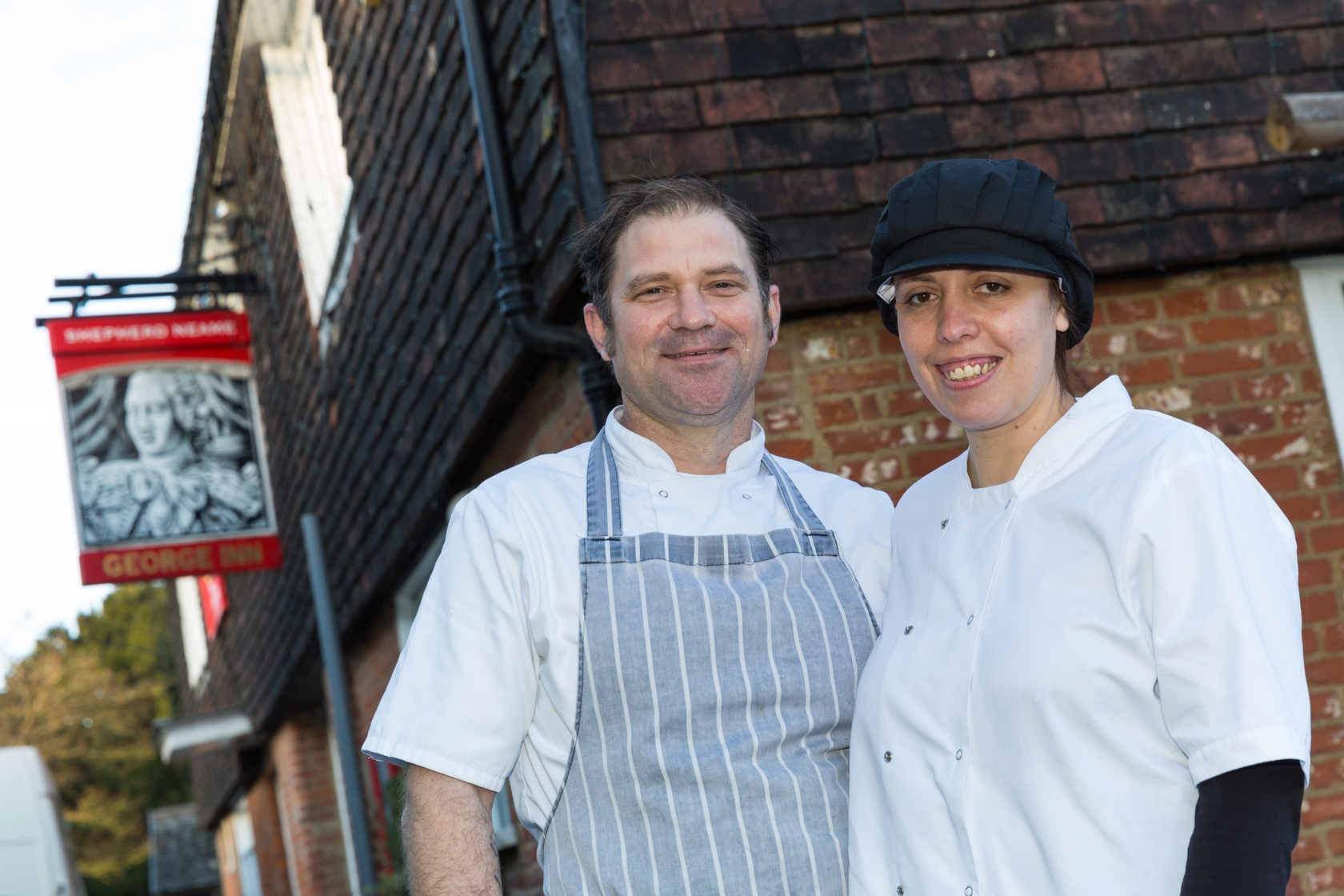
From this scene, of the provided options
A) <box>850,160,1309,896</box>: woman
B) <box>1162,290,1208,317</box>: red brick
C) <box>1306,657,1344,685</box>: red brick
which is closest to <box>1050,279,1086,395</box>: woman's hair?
<box>850,160,1309,896</box>: woman

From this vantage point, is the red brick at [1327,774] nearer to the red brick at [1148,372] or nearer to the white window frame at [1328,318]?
the white window frame at [1328,318]

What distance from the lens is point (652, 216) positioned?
2.41 m

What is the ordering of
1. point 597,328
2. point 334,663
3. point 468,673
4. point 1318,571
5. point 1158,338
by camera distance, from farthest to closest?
point 334,663 < point 1158,338 < point 1318,571 < point 597,328 < point 468,673

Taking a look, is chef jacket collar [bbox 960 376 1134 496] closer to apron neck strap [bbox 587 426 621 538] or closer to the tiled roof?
apron neck strap [bbox 587 426 621 538]

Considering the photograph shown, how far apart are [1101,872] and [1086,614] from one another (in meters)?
0.31

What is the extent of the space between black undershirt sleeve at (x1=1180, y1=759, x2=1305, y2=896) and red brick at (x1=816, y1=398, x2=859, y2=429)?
230 centimetres

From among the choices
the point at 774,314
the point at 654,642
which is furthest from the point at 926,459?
the point at 654,642

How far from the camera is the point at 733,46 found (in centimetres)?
396

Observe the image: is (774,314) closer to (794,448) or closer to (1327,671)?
(794,448)

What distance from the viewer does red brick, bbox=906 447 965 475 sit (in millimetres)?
3840

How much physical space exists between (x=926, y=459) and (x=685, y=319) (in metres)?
1.68

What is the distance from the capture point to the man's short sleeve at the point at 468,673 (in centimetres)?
205

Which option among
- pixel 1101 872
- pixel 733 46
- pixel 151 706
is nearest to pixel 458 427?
pixel 733 46

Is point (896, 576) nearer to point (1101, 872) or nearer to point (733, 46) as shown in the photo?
point (1101, 872)
